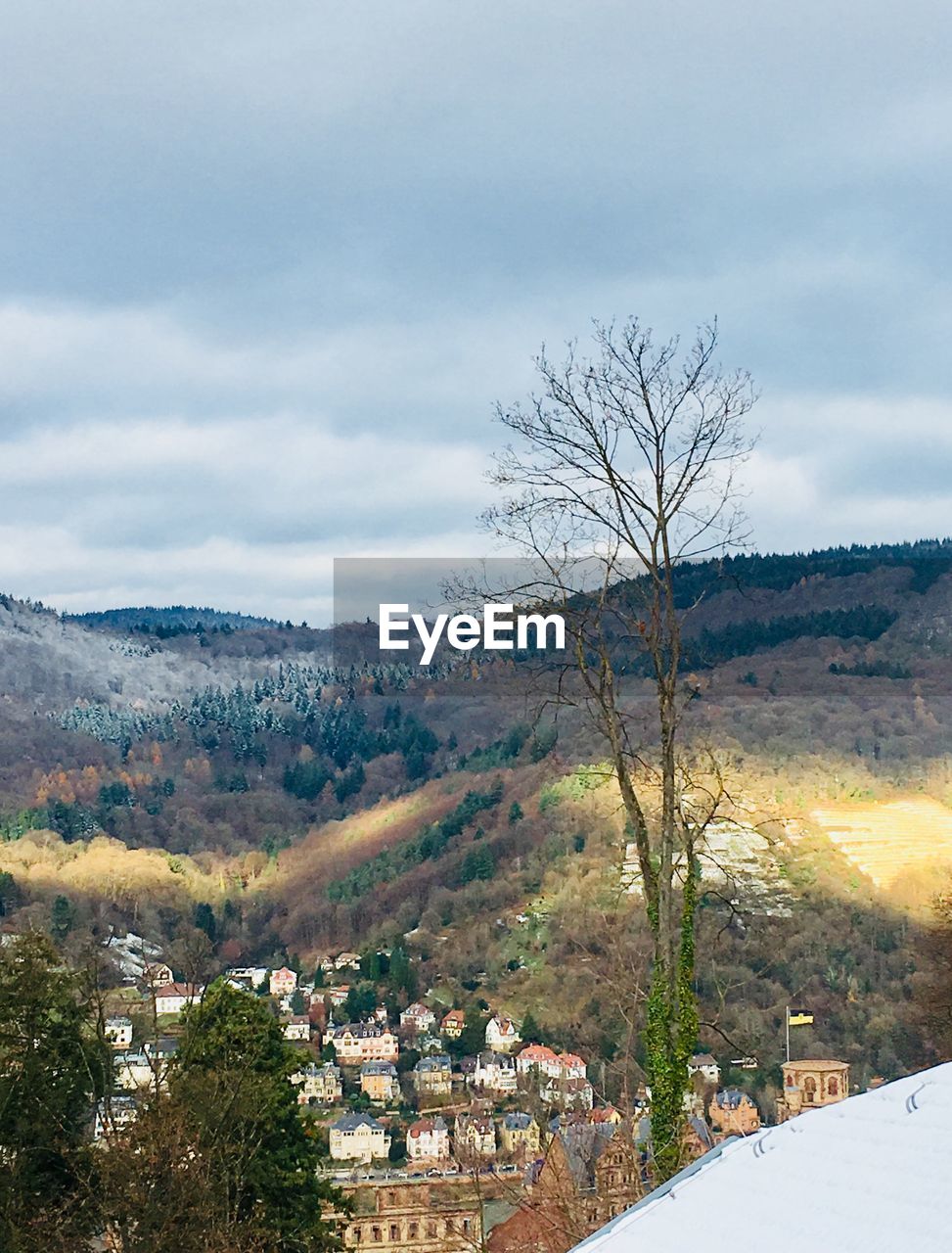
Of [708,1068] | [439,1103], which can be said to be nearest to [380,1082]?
[439,1103]

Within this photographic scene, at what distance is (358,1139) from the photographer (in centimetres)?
3753

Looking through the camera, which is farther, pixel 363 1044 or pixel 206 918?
pixel 206 918

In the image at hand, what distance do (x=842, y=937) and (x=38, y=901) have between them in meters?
36.1

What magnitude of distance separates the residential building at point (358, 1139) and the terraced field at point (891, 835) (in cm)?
2806

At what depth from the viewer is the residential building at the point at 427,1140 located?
3604 cm

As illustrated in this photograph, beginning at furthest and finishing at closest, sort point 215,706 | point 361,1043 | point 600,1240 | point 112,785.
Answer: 1. point 215,706
2. point 112,785
3. point 361,1043
4. point 600,1240

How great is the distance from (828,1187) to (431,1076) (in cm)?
4044

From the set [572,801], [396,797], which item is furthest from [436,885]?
[396,797]

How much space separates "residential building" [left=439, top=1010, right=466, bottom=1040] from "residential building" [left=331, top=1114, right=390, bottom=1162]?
11241 mm

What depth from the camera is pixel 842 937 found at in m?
53.4

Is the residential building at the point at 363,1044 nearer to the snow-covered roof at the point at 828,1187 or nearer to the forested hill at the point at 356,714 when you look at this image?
the forested hill at the point at 356,714

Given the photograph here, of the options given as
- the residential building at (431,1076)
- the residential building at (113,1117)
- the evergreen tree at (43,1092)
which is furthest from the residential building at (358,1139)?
the evergreen tree at (43,1092)

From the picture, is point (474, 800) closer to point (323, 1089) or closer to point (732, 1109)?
point (323, 1089)

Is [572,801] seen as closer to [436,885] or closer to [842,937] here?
[436,885]
